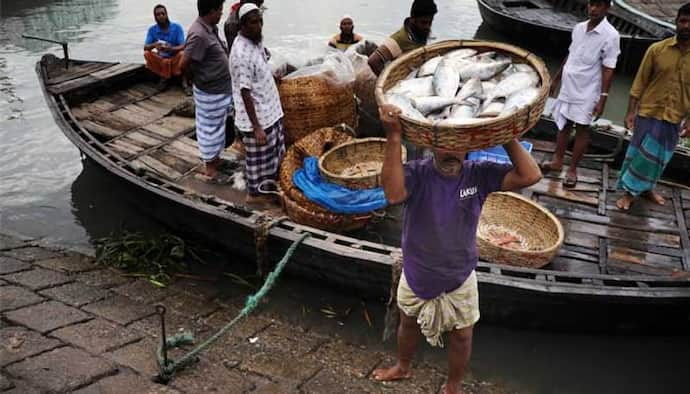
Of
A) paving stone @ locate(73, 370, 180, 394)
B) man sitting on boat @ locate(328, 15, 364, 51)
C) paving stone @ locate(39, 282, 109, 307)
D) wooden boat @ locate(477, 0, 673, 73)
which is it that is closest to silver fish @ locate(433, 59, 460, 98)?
paving stone @ locate(73, 370, 180, 394)

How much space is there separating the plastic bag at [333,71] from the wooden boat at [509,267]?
4.23 ft

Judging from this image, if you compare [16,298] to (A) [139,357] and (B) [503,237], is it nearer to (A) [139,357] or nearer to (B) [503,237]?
(A) [139,357]

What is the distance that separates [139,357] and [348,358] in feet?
4.61

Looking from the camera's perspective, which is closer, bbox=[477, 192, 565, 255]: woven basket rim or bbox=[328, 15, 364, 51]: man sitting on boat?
bbox=[477, 192, 565, 255]: woven basket rim

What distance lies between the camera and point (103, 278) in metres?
4.84

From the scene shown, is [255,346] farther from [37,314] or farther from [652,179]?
[652,179]

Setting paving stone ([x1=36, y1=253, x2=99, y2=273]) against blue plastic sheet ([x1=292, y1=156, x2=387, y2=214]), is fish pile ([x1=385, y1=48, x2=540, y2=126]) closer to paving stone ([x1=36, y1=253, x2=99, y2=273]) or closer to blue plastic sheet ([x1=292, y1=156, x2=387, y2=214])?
blue plastic sheet ([x1=292, y1=156, x2=387, y2=214])

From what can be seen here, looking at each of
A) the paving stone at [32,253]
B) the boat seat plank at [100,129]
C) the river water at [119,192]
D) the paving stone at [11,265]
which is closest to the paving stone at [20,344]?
the paving stone at [11,265]

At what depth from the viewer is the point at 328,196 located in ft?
14.6

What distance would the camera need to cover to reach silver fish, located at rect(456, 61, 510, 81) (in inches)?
110

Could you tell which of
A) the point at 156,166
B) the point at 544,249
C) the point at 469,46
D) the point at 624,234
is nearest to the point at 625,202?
the point at 624,234

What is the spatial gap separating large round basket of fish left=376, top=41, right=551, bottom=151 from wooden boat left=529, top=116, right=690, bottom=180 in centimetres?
325

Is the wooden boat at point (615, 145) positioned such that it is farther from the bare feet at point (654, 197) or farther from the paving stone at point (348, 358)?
the paving stone at point (348, 358)

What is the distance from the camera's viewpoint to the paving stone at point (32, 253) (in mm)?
5139
